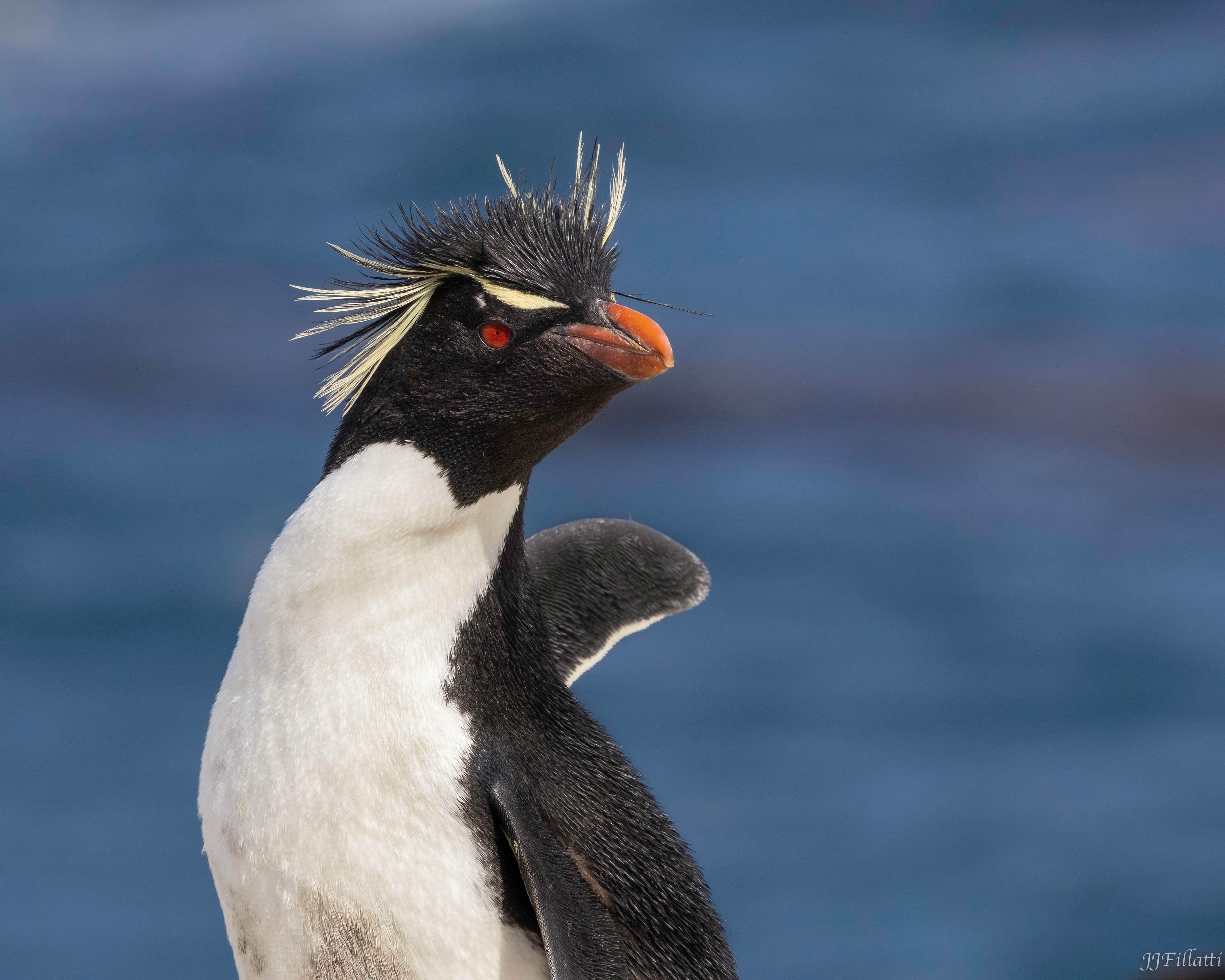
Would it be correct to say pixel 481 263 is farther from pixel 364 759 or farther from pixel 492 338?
pixel 364 759

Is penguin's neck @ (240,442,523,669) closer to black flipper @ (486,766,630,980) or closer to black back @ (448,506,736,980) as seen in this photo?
black back @ (448,506,736,980)

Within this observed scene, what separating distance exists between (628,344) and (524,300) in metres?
0.16

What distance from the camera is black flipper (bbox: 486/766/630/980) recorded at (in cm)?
200

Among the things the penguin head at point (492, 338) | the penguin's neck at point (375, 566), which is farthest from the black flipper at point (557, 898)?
the penguin head at point (492, 338)

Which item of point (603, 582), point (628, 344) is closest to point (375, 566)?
point (628, 344)

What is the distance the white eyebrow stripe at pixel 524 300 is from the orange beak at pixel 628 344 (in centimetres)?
4

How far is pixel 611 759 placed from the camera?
87.7 inches

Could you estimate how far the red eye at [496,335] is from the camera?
198 cm

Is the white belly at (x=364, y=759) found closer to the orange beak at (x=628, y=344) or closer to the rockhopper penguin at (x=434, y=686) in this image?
the rockhopper penguin at (x=434, y=686)

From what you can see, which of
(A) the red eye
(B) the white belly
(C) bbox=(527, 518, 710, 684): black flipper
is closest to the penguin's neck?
(B) the white belly

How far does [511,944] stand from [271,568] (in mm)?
651

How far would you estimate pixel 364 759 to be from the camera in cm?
202

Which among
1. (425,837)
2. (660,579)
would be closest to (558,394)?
(425,837)

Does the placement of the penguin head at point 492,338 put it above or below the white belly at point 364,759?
above
